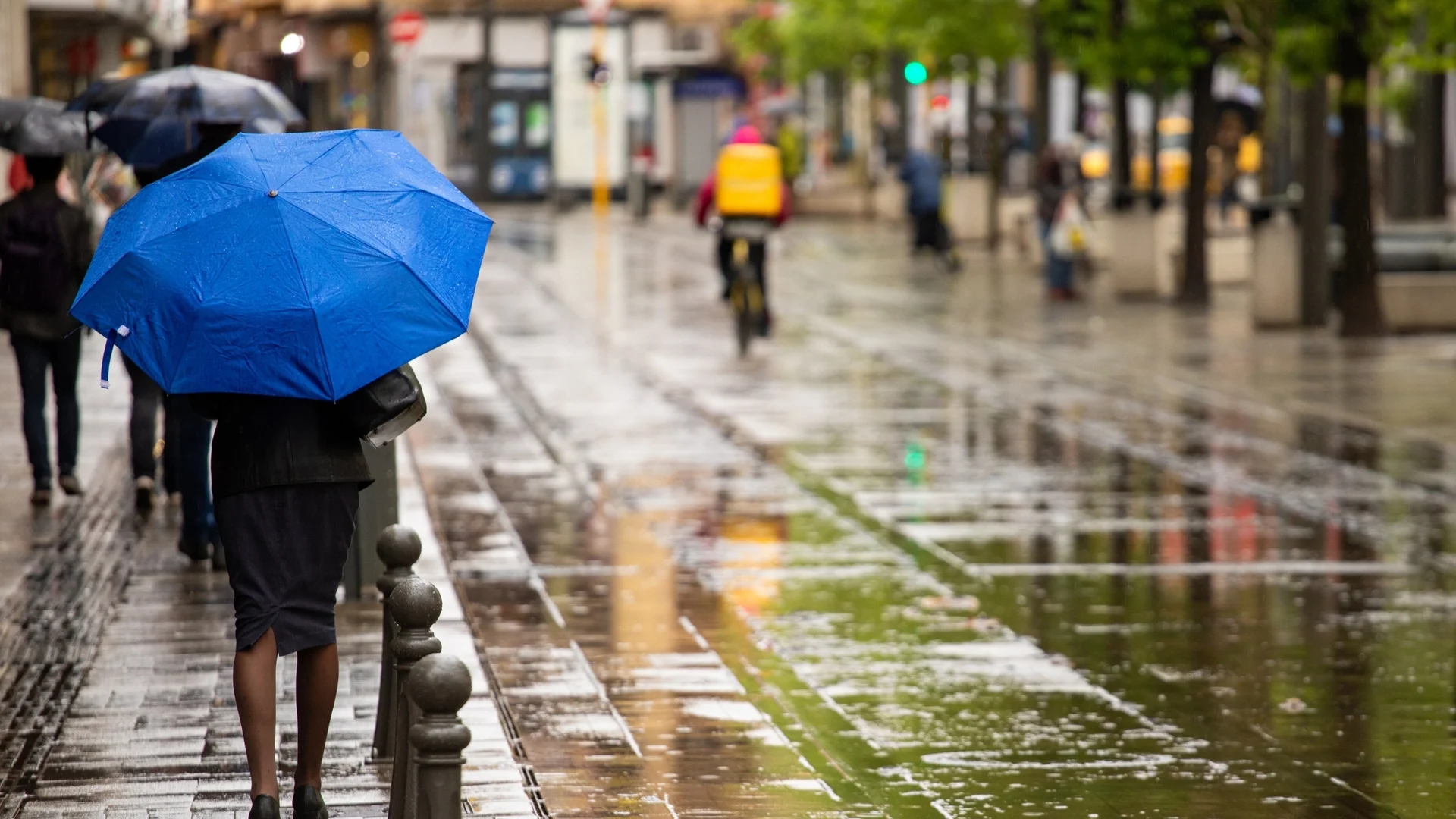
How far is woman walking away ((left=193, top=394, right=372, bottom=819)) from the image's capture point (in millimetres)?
6020

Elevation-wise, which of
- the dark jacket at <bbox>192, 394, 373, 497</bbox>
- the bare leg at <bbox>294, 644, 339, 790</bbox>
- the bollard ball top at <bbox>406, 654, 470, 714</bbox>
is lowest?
the bare leg at <bbox>294, 644, 339, 790</bbox>

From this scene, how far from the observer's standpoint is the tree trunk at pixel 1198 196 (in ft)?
87.2

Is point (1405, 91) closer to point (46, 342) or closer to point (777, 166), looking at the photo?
point (777, 166)

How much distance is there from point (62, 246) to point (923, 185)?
23.5 m

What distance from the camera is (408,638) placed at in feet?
19.4

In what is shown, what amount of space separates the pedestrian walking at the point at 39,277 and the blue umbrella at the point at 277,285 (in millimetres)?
6011

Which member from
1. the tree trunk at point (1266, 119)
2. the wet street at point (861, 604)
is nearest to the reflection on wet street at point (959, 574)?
the wet street at point (861, 604)

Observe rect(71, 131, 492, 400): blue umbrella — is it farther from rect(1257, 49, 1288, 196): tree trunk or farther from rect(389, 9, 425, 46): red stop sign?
rect(389, 9, 425, 46): red stop sign

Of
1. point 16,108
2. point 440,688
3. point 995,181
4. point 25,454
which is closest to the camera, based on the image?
point 440,688

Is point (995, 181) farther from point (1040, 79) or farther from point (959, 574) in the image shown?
point (959, 574)

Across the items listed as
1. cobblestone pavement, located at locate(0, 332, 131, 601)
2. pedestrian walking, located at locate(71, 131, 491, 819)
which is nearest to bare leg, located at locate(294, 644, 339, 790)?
pedestrian walking, located at locate(71, 131, 491, 819)

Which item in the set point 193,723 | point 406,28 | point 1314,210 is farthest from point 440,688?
point 406,28

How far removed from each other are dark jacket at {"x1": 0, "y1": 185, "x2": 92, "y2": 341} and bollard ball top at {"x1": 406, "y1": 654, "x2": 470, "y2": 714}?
719cm

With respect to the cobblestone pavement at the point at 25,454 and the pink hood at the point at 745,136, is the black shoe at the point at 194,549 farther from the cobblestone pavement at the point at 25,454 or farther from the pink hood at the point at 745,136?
the pink hood at the point at 745,136
